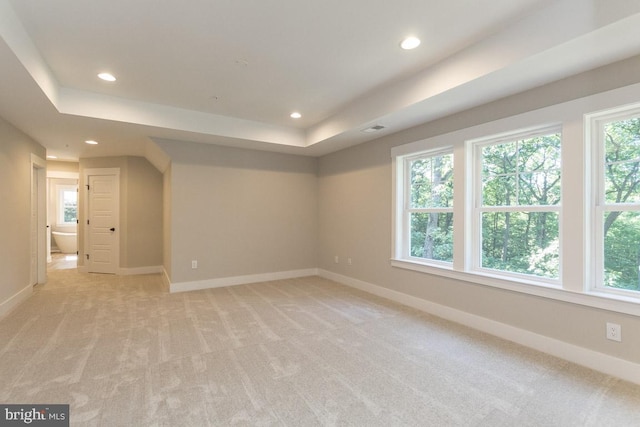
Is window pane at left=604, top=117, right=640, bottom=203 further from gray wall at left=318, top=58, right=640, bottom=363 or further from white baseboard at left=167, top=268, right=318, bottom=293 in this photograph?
white baseboard at left=167, top=268, right=318, bottom=293

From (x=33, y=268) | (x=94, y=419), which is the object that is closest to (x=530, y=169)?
(x=94, y=419)

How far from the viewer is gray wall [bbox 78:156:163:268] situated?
600 cm

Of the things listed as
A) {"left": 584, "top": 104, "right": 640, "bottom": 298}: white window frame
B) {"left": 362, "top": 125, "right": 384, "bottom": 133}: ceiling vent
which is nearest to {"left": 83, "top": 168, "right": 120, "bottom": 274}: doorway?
{"left": 362, "top": 125, "right": 384, "bottom": 133}: ceiling vent

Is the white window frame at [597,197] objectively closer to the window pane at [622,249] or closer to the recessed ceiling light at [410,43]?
the window pane at [622,249]

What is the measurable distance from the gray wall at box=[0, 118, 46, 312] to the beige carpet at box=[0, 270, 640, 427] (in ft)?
1.57

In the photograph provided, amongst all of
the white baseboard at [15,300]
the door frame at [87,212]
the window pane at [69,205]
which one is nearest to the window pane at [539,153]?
the white baseboard at [15,300]

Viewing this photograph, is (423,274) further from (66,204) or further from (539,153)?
(66,204)

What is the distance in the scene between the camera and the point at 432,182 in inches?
152

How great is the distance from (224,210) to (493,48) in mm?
4110

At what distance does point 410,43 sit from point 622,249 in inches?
90.8

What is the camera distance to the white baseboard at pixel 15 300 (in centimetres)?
347

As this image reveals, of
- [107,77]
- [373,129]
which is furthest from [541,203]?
[107,77]

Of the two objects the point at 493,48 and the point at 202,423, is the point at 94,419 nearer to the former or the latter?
the point at 202,423

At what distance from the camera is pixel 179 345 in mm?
2713
